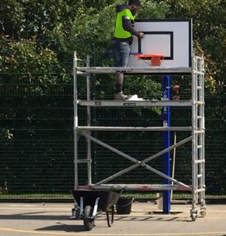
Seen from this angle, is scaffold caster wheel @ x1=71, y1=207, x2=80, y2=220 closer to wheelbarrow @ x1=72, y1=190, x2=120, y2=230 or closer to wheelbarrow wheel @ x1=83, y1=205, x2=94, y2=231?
wheelbarrow @ x1=72, y1=190, x2=120, y2=230

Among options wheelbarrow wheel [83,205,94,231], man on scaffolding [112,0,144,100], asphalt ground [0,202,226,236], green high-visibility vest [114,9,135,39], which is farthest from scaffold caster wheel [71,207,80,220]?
green high-visibility vest [114,9,135,39]

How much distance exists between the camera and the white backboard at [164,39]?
15.4 metres

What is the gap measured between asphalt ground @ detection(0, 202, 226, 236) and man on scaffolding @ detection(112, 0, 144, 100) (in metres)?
2.32

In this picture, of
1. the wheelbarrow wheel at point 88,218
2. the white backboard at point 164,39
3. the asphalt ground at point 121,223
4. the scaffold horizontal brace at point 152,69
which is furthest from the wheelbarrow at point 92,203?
the white backboard at point 164,39

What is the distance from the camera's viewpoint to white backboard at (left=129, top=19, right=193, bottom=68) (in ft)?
50.5

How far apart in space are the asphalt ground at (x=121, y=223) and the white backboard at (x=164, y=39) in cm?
292

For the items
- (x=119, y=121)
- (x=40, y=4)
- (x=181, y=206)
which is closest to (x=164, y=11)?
(x=40, y=4)

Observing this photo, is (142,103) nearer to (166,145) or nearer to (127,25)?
(166,145)

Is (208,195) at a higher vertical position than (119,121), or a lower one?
lower

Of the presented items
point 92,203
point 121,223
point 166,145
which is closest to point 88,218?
point 92,203

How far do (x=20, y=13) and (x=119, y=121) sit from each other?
19.6ft

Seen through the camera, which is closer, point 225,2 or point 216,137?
point 216,137

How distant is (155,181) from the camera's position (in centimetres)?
1889

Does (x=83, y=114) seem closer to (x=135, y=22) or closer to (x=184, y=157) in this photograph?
A: (x=184, y=157)
